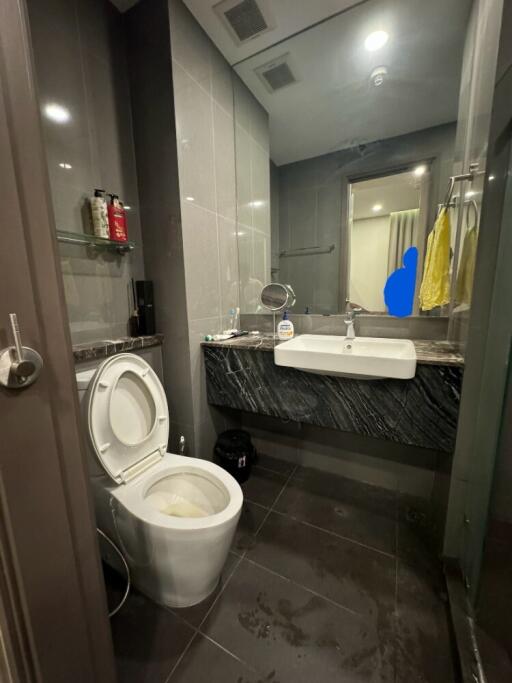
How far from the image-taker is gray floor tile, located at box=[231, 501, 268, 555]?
49.5 inches

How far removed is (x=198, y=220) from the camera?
4.73 feet

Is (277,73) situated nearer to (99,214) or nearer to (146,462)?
(99,214)

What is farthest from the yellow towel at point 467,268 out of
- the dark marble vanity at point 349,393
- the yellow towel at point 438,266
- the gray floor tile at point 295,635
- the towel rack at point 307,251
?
the gray floor tile at point 295,635

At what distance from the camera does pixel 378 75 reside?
1436 mm

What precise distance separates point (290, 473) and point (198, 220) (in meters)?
1.58

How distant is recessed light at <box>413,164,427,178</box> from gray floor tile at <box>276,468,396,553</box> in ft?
5.65

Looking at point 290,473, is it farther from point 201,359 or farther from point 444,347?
point 444,347

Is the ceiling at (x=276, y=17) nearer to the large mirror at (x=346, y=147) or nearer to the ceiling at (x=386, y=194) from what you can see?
the large mirror at (x=346, y=147)

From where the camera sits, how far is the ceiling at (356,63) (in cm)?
127

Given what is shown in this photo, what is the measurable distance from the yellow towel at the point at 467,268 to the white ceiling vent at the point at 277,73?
53.0 inches

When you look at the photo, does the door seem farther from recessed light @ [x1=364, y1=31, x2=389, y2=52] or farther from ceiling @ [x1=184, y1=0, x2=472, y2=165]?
recessed light @ [x1=364, y1=31, x2=389, y2=52]

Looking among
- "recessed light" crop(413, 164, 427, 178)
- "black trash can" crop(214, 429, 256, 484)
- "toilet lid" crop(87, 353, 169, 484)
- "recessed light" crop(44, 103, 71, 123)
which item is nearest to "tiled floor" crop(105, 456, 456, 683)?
"black trash can" crop(214, 429, 256, 484)

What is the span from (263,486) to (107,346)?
1.16 m

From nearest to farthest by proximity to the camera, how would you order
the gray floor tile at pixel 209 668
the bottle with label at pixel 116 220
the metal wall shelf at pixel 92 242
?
1. the gray floor tile at pixel 209 668
2. the metal wall shelf at pixel 92 242
3. the bottle with label at pixel 116 220
